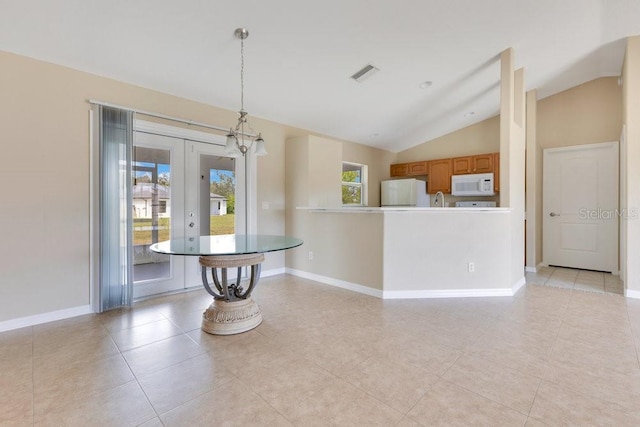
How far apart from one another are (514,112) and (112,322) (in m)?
5.22

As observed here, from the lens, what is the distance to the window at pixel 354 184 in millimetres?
6139

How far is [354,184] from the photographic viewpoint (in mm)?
6215

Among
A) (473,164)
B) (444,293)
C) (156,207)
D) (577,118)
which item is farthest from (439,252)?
(577,118)

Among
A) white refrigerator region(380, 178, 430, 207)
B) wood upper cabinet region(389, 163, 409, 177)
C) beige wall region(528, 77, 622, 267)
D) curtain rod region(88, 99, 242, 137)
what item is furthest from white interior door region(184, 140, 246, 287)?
beige wall region(528, 77, 622, 267)

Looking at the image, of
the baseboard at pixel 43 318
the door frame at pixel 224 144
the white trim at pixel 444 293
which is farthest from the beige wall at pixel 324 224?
the baseboard at pixel 43 318

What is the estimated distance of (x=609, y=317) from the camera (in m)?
2.85

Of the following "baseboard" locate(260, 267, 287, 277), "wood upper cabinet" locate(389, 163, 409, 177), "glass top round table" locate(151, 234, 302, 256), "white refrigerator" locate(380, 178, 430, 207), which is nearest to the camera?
"glass top round table" locate(151, 234, 302, 256)

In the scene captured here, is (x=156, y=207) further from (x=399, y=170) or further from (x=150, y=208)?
(x=399, y=170)

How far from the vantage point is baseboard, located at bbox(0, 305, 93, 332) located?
2576 mm

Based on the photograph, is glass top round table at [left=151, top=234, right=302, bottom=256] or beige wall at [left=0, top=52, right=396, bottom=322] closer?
glass top round table at [left=151, top=234, right=302, bottom=256]

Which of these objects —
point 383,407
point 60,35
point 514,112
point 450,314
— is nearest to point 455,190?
point 514,112

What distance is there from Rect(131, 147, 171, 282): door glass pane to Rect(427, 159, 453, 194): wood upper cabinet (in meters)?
4.82

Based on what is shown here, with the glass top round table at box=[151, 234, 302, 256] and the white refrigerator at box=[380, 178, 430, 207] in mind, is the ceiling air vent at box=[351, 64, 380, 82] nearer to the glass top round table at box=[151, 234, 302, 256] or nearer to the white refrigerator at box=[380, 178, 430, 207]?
the glass top round table at box=[151, 234, 302, 256]

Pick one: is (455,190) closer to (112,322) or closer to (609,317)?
(609,317)
